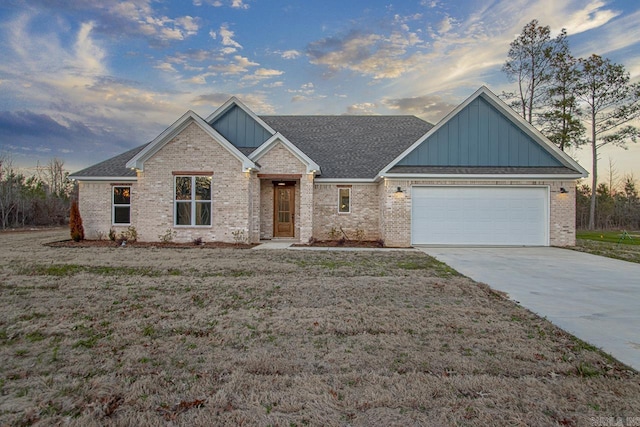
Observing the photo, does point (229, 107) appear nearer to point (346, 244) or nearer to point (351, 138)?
point (351, 138)

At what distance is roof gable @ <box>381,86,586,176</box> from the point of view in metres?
14.2

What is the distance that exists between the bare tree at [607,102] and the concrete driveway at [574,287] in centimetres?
1882

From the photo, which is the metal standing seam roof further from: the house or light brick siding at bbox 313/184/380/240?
the house

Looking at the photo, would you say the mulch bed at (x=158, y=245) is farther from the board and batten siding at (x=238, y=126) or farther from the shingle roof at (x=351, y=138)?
the board and batten siding at (x=238, y=126)

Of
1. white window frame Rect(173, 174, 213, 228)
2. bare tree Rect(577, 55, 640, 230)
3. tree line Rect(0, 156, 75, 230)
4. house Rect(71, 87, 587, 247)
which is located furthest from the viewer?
tree line Rect(0, 156, 75, 230)

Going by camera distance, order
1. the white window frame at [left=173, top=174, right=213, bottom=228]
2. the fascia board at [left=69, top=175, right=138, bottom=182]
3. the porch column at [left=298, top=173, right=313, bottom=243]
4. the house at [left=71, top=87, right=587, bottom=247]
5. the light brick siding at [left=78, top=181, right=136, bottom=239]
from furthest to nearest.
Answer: the light brick siding at [left=78, top=181, right=136, bottom=239] < the fascia board at [left=69, top=175, right=138, bottom=182] < the porch column at [left=298, top=173, right=313, bottom=243] < the white window frame at [left=173, top=174, right=213, bottom=228] < the house at [left=71, top=87, right=587, bottom=247]

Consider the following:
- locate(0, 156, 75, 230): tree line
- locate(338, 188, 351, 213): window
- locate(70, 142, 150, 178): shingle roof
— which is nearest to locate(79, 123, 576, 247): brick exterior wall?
locate(70, 142, 150, 178): shingle roof

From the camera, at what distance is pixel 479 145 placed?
Answer: 14445 millimetres

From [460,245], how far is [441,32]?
996cm

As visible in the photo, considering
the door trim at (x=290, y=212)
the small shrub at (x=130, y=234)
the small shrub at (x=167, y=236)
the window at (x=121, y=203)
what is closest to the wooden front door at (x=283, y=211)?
the door trim at (x=290, y=212)

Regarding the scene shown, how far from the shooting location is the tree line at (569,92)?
24391mm

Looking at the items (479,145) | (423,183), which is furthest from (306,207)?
(479,145)

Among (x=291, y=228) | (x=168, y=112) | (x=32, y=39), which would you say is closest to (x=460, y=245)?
(x=291, y=228)

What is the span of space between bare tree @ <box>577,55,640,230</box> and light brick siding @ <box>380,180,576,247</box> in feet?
51.5
